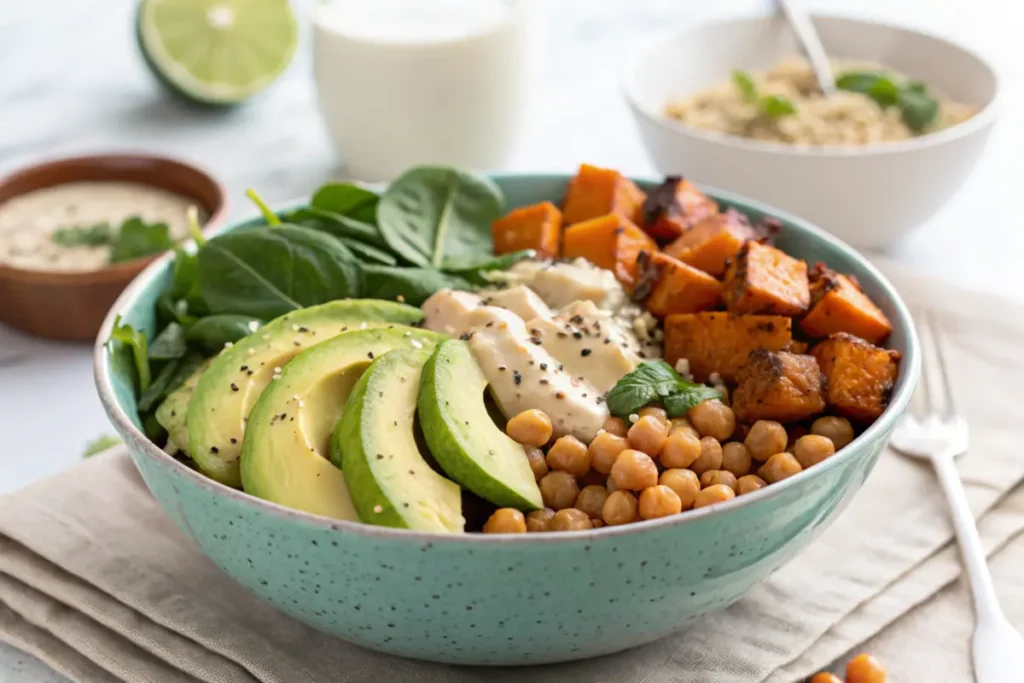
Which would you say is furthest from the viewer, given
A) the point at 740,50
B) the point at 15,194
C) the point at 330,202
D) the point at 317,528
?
the point at 740,50

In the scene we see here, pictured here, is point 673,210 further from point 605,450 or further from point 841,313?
point 605,450

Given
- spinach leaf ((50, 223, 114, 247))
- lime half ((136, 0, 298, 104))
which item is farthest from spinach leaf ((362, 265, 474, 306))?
lime half ((136, 0, 298, 104))

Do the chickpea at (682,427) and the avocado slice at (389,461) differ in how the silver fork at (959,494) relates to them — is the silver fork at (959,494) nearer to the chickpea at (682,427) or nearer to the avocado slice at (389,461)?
the chickpea at (682,427)

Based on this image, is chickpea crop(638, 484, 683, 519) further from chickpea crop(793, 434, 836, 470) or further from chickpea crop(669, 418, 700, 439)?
chickpea crop(793, 434, 836, 470)

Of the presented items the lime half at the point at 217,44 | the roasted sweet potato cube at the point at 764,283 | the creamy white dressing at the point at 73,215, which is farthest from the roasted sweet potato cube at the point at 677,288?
the lime half at the point at 217,44

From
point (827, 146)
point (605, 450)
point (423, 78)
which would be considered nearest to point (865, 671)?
point (605, 450)

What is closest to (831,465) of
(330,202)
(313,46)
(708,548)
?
(708,548)

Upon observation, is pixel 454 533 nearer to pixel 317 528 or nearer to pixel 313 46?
pixel 317 528
